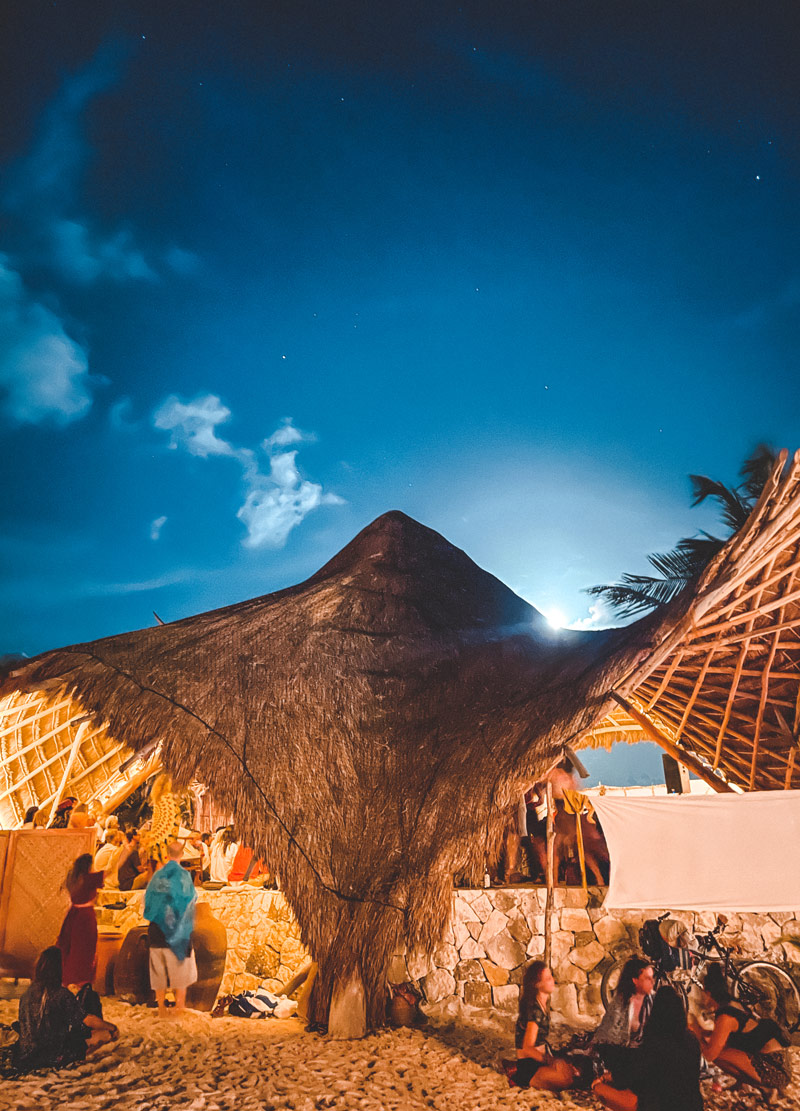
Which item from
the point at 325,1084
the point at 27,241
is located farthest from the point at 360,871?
the point at 27,241

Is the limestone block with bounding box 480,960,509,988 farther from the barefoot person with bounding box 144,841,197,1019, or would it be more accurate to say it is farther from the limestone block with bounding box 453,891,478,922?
the barefoot person with bounding box 144,841,197,1019

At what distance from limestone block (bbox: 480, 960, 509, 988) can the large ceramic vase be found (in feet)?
7.37

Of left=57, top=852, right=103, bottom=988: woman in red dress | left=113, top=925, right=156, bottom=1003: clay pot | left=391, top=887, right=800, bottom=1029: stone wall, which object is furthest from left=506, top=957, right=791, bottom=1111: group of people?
left=113, top=925, right=156, bottom=1003: clay pot

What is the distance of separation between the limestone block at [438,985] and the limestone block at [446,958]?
4 cm

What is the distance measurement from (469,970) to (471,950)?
0.41ft

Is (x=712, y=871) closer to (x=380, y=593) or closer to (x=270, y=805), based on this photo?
(x=270, y=805)

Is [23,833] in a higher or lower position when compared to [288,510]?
lower

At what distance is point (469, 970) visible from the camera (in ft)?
14.7

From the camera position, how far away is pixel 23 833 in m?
5.61

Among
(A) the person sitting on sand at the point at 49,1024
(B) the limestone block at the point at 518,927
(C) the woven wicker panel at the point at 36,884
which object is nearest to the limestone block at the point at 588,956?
(B) the limestone block at the point at 518,927

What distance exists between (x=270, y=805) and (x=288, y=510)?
155 m

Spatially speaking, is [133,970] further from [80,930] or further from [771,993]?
[771,993]

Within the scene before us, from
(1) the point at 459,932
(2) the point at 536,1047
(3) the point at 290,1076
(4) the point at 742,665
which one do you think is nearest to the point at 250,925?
(1) the point at 459,932

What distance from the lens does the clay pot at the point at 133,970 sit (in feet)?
17.4
